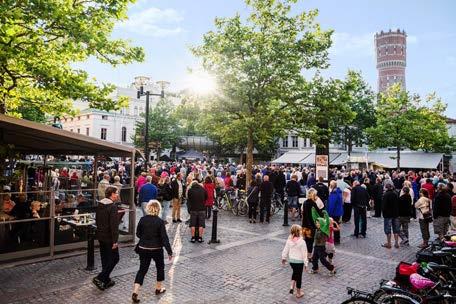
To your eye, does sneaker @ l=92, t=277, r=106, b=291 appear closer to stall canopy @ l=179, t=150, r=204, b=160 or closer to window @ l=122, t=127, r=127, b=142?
stall canopy @ l=179, t=150, r=204, b=160

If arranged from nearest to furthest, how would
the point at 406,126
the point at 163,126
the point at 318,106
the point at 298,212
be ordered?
1. the point at 298,212
2. the point at 318,106
3. the point at 406,126
4. the point at 163,126

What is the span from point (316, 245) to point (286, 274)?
908 mm

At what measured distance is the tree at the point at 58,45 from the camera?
8.69 m

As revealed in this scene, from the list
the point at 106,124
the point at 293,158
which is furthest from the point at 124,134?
the point at 293,158

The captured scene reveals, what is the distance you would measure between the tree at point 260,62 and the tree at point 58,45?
6423 mm

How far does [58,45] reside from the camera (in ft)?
34.6

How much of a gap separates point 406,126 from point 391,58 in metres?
80.3

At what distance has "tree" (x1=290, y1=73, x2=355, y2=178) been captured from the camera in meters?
17.2

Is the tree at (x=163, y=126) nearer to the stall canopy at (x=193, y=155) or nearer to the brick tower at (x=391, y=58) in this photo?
the stall canopy at (x=193, y=155)

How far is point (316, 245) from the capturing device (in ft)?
25.7

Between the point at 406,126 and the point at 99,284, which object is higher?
the point at 406,126

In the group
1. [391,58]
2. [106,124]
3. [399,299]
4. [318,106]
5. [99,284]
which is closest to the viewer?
[399,299]

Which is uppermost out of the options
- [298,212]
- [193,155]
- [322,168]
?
[193,155]

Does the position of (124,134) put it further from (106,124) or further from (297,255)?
(297,255)
